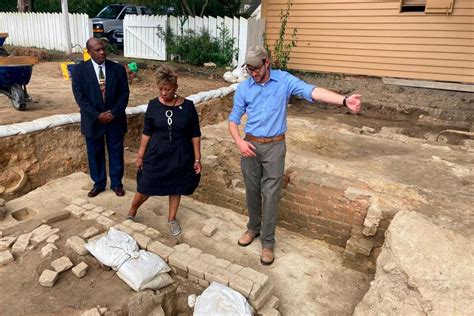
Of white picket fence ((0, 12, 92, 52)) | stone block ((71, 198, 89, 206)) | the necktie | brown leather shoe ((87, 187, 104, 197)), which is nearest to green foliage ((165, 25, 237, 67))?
white picket fence ((0, 12, 92, 52))

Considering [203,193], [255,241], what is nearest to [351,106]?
[255,241]

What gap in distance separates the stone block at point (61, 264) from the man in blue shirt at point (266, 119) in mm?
1754

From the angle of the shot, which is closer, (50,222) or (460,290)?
(460,290)

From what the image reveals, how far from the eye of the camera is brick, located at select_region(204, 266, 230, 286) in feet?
9.68

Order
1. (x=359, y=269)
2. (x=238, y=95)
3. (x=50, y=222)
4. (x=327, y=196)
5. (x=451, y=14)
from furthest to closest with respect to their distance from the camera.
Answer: (x=451, y=14) → (x=327, y=196) → (x=50, y=222) → (x=359, y=269) → (x=238, y=95)

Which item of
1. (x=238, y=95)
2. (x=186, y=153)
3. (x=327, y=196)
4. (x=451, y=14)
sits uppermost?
(x=451, y=14)

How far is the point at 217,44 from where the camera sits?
39.0ft

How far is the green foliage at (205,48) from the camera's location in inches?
463

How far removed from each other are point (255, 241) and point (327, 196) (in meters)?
1.00

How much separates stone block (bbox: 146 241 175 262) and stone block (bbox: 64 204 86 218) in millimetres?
1136

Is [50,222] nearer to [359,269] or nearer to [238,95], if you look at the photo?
[238,95]

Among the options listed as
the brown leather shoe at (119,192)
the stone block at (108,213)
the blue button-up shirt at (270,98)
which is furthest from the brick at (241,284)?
the brown leather shoe at (119,192)

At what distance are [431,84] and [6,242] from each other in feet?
30.7

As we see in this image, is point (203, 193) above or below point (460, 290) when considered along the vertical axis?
below
